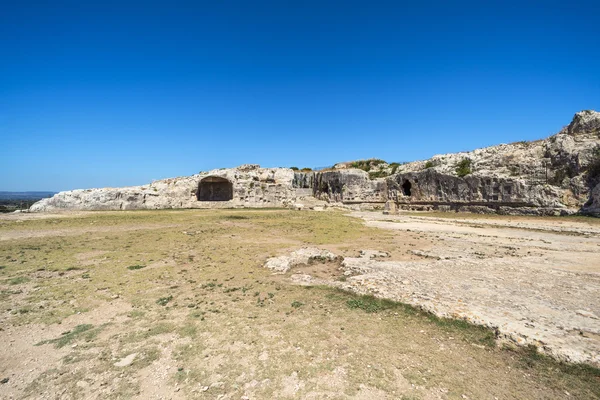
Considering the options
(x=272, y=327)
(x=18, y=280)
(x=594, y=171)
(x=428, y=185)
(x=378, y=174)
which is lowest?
(x=272, y=327)

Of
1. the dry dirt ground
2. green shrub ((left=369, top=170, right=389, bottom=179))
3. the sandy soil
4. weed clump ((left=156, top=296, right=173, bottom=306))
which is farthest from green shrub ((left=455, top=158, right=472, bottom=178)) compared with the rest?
weed clump ((left=156, top=296, right=173, bottom=306))

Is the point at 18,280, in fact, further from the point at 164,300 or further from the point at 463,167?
the point at 463,167

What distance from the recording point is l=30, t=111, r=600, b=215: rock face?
2675 centimetres

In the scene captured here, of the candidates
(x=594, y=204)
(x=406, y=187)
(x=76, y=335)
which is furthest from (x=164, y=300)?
(x=406, y=187)

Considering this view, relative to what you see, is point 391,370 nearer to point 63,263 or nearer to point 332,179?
point 63,263

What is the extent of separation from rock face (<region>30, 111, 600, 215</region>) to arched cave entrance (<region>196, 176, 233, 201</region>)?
152 mm

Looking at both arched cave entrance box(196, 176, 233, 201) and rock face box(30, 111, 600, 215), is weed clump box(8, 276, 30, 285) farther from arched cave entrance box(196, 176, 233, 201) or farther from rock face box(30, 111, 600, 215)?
arched cave entrance box(196, 176, 233, 201)

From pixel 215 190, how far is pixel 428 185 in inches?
1222

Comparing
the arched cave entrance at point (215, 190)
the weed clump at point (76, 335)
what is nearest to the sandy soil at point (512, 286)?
the weed clump at point (76, 335)

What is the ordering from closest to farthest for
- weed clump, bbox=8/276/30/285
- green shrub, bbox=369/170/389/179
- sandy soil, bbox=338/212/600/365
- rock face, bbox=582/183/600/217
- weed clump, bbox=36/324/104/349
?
weed clump, bbox=36/324/104/349 → sandy soil, bbox=338/212/600/365 → weed clump, bbox=8/276/30/285 → rock face, bbox=582/183/600/217 → green shrub, bbox=369/170/389/179

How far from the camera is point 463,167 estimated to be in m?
35.0

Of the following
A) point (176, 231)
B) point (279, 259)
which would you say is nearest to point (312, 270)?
point (279, 259)

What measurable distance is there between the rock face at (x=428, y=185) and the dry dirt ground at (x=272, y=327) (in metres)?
19.7

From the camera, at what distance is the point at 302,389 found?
399cm
